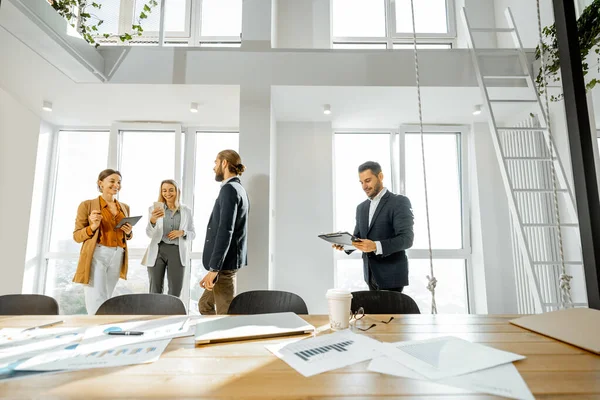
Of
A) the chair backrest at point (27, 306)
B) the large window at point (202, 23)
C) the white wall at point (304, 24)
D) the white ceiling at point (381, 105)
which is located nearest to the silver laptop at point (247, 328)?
the chair backrest at point (27, 306)

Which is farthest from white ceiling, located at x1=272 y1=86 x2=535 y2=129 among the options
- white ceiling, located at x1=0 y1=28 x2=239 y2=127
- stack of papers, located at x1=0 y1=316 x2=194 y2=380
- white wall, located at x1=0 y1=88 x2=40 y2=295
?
white wall, located at x1=0 y1=88 x2=40 y2=295

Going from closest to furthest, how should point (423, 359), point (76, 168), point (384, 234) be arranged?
point (423, 359) < point (384, 234) < point (76, 168)

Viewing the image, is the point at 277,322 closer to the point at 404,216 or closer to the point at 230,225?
the point at 230,225

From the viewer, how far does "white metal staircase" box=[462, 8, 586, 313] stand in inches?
106

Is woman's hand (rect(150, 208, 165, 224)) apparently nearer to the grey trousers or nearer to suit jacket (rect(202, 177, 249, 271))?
the grey trousers

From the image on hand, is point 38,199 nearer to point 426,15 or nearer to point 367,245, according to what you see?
point 367,245

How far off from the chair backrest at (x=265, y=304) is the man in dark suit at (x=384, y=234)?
891 mm

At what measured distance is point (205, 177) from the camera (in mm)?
4309

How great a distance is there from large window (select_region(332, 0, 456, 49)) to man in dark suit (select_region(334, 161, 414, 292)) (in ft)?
8.47

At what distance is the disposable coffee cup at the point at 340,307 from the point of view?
1.05 metres

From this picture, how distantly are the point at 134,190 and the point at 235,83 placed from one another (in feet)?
7.05

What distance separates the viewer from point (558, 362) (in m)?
0.79

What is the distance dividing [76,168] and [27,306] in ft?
10.9

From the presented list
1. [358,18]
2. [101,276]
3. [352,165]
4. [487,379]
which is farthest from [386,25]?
[487,379]
